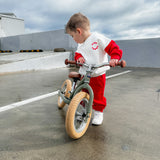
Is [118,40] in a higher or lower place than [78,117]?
higher

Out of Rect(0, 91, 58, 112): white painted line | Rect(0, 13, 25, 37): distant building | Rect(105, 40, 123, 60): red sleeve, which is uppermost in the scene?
Rect(0, 13, 25, 37): distant building

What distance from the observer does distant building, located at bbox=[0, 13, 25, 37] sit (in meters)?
22.9

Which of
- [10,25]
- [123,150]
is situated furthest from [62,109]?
[10,25]

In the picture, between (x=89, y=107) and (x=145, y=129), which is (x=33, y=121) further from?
(x=145, y=129)

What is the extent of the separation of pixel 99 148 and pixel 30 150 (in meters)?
0.76

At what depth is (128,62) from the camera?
11.6 metres

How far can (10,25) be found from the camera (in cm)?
2384

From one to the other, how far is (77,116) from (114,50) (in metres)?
0.94

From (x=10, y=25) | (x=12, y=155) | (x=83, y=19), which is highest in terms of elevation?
(x=10, y=25)

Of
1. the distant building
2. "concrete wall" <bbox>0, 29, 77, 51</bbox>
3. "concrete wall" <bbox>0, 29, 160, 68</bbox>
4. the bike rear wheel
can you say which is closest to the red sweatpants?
the bike rear wheel

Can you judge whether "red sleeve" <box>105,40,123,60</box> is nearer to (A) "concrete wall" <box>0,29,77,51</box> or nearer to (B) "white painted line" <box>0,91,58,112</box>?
(B) "white painted line" <box>0,91,58,112</box>

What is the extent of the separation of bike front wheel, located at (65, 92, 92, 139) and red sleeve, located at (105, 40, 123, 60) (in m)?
0.58

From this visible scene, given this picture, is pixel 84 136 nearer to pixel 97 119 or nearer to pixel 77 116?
pixel 77 116

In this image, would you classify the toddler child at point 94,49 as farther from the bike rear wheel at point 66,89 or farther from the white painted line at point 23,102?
the white painted line at point 23,102
